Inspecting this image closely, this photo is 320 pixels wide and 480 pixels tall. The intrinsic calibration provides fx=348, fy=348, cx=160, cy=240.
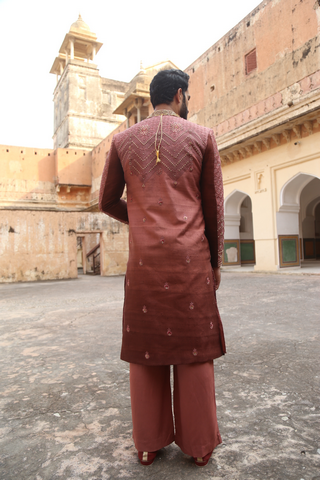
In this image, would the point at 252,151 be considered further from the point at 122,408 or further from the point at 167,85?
the point at 122,408

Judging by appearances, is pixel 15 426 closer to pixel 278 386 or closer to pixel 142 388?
pixel 142 388

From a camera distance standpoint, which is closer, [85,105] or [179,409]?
[179,409]

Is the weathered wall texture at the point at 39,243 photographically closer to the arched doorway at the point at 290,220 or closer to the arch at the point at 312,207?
the arched doorway at the point at 290,220

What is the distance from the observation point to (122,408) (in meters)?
1.72

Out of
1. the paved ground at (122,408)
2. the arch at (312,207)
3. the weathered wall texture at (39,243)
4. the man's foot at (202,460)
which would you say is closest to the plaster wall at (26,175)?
the weathered wall texture at (39,243)

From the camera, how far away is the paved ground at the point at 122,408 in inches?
48.6

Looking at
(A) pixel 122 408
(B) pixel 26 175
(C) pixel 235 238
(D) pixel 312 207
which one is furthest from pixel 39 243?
(D) pixel 312 207

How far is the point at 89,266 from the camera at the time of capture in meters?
16.3

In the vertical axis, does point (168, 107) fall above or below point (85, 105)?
below

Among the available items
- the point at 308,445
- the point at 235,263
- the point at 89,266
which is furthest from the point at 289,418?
the point at 89,266

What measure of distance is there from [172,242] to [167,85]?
692 mm

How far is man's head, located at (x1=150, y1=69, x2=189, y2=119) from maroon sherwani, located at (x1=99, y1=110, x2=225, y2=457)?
0.40 ft

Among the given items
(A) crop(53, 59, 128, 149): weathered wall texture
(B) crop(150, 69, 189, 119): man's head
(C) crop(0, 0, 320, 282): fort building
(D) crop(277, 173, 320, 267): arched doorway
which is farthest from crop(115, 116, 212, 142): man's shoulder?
(A) crop(53, 59, 128, 149): weathered wall texture

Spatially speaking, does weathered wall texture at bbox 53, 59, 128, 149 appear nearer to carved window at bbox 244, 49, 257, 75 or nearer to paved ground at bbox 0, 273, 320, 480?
carved window at bbox 244, 49, 257, 75
